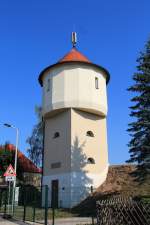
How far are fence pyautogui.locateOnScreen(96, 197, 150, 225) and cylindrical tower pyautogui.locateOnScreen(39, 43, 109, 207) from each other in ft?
49.0

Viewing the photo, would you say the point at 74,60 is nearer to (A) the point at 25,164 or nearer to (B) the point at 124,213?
(A) the point at 25,164

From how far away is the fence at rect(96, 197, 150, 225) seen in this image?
39.1 ft

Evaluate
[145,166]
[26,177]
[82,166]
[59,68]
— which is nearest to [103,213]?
[145,166]

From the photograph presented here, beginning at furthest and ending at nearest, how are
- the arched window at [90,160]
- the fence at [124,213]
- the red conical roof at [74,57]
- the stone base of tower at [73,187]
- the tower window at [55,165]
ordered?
1. the red conical roof at [74,57]
2. the arched window at [90,160]
3. the tower window at [55,165]
4. the stone base of tower at [73,187]
5. the fence at [124,213]

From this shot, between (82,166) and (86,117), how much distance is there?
4867 mm

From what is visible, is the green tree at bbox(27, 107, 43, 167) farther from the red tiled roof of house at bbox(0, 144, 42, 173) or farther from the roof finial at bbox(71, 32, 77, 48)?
the roof finial at bbox(71, 32, 77, 48)

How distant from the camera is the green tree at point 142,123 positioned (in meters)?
20.4

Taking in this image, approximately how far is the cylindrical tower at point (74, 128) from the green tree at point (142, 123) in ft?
27.4

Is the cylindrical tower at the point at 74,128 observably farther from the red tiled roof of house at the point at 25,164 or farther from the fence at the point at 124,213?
the fence at the point at 124,213

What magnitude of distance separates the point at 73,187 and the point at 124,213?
15.7 metres

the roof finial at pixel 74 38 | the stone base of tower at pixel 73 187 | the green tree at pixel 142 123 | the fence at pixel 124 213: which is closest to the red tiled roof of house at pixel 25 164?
the stone base of tower at pixel 73 187

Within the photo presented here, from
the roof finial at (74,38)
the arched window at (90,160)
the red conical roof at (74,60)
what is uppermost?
the roof finial at (74,38)

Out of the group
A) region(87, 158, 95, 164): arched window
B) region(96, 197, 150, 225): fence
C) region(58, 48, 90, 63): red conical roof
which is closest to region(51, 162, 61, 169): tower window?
region(87, 158, 95, 164): arched window

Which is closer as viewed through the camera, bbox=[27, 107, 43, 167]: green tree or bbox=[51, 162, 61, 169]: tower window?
bbox=[51, 162, 61, 169]: tower window
